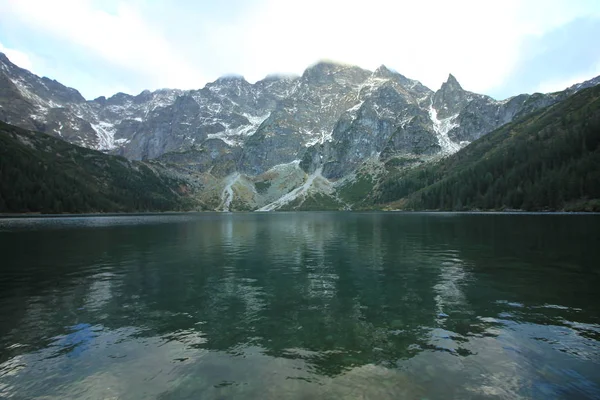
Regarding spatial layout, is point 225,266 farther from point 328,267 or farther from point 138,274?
point 328,267

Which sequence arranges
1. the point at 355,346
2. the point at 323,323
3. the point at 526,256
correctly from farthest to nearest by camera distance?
the point at 526,256, the point at 323,323, the point at 355,346

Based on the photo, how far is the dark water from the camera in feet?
50.0

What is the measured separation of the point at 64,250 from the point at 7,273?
76.2ft

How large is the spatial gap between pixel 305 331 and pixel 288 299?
8.19 metres

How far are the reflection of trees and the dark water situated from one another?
0.53 feet

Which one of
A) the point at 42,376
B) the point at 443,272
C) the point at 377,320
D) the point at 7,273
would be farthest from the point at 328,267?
the point at 7,273

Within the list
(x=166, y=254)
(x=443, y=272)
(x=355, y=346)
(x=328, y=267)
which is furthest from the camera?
(x=166, y=254)

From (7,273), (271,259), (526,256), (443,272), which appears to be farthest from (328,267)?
(7,273)

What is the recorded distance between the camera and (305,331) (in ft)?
72.0

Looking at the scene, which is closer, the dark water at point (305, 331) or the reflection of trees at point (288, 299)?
the dark water at point (305, 331)

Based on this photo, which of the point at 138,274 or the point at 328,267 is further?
the point at 328,267

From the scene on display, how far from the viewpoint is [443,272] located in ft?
133

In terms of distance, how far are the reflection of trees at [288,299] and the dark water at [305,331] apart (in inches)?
6.3

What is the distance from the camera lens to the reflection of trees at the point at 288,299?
20391 mm
